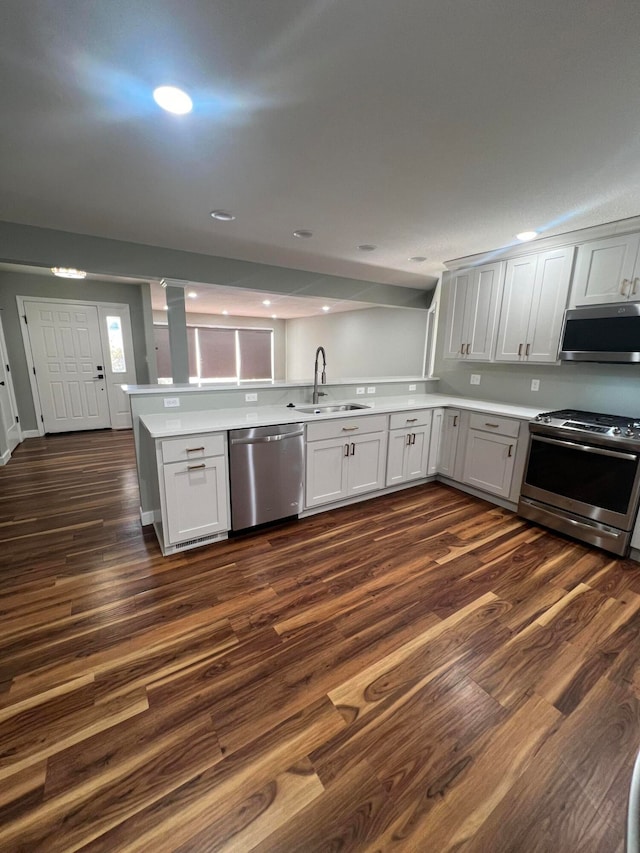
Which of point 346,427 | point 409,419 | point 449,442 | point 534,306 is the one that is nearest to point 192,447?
point 346,427

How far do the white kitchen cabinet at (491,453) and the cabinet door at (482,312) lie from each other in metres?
0.78

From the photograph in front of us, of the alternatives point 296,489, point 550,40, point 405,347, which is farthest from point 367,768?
point 405,347

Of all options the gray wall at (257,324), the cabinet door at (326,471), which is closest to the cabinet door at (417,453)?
the cabinet door at (326,471)

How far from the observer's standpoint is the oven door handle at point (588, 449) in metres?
2.40

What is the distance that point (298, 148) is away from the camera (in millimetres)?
1773

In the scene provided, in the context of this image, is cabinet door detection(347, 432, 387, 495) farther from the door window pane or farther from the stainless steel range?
the door window pane

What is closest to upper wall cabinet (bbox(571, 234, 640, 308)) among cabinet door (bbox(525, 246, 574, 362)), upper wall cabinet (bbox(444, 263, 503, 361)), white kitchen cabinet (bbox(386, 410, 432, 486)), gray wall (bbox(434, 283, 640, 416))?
cabinet door (bbox(525, 246, 574, 362))

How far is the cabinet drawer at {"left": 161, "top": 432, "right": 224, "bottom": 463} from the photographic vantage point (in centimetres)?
232

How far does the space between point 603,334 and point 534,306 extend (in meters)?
0.66

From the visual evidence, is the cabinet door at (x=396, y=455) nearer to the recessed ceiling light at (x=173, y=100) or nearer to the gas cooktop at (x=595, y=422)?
the gas cooktop at (x=595, y=422)

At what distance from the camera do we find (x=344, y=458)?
315 centimetres

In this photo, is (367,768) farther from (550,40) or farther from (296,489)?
(550,40)

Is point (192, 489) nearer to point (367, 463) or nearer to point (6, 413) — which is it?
point (367, 463)

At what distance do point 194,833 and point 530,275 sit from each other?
13.6ft
